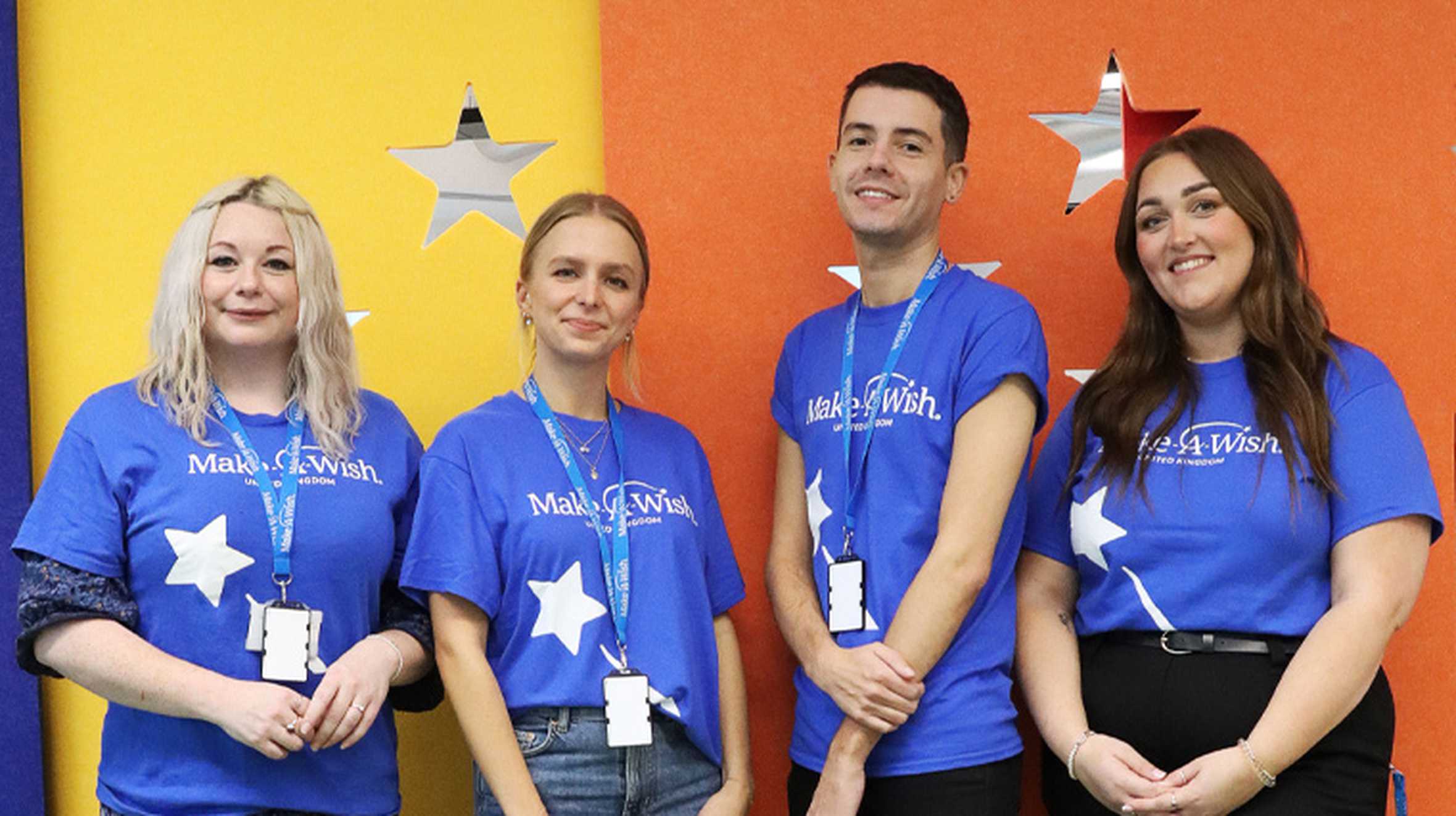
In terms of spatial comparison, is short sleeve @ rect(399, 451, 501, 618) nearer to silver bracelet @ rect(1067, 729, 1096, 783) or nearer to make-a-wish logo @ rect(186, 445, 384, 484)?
make-a-wish logo @ rect(186, 445, 384, 484)

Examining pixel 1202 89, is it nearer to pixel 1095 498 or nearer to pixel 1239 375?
pixel 1239 375

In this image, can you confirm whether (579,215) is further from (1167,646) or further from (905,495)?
(1167,646)

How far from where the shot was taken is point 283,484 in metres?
2.02

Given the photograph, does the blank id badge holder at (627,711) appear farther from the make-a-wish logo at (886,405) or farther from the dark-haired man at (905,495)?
the make-a-wish logo at (886,405)

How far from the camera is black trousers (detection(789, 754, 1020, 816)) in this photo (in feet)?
6.61

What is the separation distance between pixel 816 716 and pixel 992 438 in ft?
1.80

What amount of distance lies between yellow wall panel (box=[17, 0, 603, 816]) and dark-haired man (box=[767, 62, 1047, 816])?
72 centimetres

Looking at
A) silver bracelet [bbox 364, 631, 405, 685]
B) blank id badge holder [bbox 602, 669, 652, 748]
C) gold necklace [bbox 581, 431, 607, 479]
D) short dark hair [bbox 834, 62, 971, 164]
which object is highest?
short dark hair [bbox 834, 62, 971, 164]

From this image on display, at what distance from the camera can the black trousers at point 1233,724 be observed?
6.52ft

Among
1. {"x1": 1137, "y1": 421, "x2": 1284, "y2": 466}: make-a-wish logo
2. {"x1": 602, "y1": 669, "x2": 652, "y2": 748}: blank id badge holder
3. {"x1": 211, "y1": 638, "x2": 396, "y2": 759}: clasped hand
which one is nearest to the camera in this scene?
{"x1": 211, "y1": 638, "x2": 396, "y2": 759}: clasped hand

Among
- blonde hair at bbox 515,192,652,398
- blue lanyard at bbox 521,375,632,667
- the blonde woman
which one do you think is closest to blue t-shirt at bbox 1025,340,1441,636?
the blonde woman

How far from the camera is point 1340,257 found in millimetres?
2609

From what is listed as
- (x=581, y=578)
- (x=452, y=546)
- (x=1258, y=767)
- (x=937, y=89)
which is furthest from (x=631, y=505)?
(x=1258, y=767)

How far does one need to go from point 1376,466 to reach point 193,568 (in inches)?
71.7
